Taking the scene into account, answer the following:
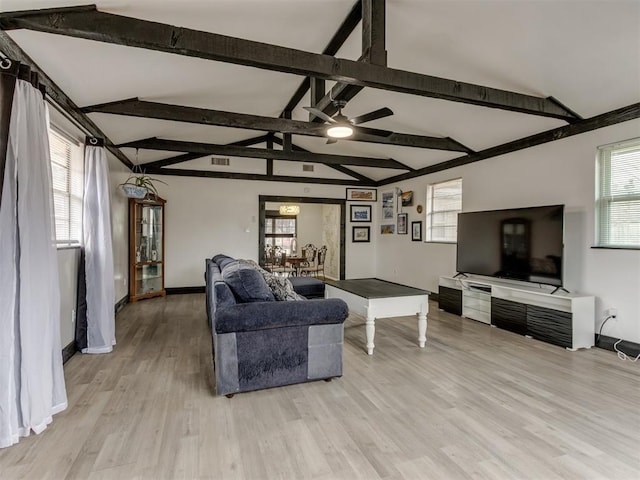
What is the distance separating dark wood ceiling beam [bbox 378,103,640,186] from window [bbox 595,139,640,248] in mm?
275

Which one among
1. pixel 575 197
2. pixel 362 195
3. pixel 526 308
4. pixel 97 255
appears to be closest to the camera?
pixel 97 255

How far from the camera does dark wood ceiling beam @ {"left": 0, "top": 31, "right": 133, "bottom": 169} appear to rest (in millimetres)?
Result: 2328

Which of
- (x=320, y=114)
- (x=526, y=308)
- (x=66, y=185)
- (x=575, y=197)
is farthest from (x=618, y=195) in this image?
(x=66, y=185)

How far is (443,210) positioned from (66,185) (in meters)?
5.79

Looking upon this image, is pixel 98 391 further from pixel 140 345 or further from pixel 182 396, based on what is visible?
pixel 140 345

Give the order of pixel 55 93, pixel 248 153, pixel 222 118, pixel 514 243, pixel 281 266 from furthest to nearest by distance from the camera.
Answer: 1. pixel 281 266
2. pixel 248 153
3. pixel 514 243
4. pixel 222 118
5. pixel 55 93

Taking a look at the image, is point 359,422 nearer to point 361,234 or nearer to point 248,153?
point 248,153

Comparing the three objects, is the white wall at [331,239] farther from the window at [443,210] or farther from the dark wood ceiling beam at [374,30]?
the dark wood ceiling beam at [374,30]

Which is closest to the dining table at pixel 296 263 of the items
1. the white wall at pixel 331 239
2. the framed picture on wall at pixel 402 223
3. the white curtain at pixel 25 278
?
the white wall at pixel 331 239

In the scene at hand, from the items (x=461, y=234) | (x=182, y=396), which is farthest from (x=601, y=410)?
(x=461, y=234)

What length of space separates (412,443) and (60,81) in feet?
13.2

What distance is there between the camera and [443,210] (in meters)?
6.55

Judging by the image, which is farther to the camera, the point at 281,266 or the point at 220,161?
the point at 281,266

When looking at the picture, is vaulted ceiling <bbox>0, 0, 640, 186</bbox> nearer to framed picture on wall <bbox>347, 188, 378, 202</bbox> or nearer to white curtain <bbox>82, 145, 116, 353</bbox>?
white curtain <bbox>82, 145, 116, 353</bbox>
